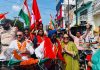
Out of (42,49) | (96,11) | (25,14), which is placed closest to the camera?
(42,49)

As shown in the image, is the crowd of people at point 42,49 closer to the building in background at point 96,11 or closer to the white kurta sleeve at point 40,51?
the white kurta sleeve at point 40,51

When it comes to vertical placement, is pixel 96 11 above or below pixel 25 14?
above

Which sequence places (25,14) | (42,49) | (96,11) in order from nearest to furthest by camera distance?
(42,49)
(25,14)
(96,11)

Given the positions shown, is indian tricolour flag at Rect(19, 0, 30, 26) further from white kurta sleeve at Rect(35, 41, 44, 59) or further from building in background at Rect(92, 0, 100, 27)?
building in background at Rect(92, 0, 100, 27)

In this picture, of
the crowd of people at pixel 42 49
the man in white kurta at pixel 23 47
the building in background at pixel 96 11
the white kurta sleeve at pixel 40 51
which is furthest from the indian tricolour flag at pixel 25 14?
the building in background at pixel 96 11

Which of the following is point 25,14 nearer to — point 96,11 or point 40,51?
point 40,51

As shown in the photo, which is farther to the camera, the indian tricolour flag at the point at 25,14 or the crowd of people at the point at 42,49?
the indian tricolour flag at the point at 25,14

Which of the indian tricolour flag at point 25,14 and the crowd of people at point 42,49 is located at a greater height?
the indian tricolour flag at point 25,14

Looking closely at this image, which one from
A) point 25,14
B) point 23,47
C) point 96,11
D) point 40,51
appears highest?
point 96,11

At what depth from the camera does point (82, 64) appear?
11.5 metres

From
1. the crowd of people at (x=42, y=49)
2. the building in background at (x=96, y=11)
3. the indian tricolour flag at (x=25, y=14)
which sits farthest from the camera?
the building in background at (x=96, y=11)

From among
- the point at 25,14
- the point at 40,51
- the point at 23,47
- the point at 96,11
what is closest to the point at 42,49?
the point at 40,51

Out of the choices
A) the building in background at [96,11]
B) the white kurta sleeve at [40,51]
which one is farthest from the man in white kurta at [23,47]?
the building in background at [96,11]

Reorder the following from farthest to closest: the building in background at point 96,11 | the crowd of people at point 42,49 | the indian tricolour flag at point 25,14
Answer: the building in background at point 96,11 < the indian tricolour flag at point 25,14 < the crowd of people at point 42,49
